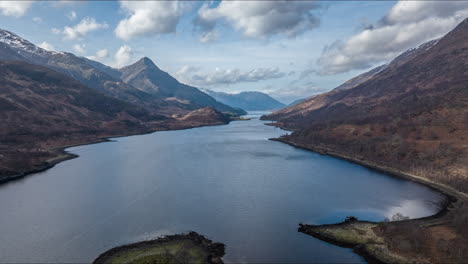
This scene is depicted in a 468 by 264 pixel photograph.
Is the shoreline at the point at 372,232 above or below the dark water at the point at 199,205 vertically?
below

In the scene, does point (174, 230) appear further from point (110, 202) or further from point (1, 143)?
point (1, 143)

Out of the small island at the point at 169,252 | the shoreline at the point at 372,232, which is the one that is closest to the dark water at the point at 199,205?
the shoreline at the point at 372,232

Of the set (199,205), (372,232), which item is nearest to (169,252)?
(199,205)

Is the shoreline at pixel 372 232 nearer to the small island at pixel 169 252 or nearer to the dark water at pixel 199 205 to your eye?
the dark water at pixel 199 205

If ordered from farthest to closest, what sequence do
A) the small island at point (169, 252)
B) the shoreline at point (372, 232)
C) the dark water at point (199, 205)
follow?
the dark water at point (199, 205)
the shoreline at point (372, 232)
the small island at point (169, 252)

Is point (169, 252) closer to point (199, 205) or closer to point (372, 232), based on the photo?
point (199, 205)

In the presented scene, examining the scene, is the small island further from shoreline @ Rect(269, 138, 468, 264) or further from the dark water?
shoreline @ Rect(269, 138, 468, 264)

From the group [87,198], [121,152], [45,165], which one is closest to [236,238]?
[87,198]
